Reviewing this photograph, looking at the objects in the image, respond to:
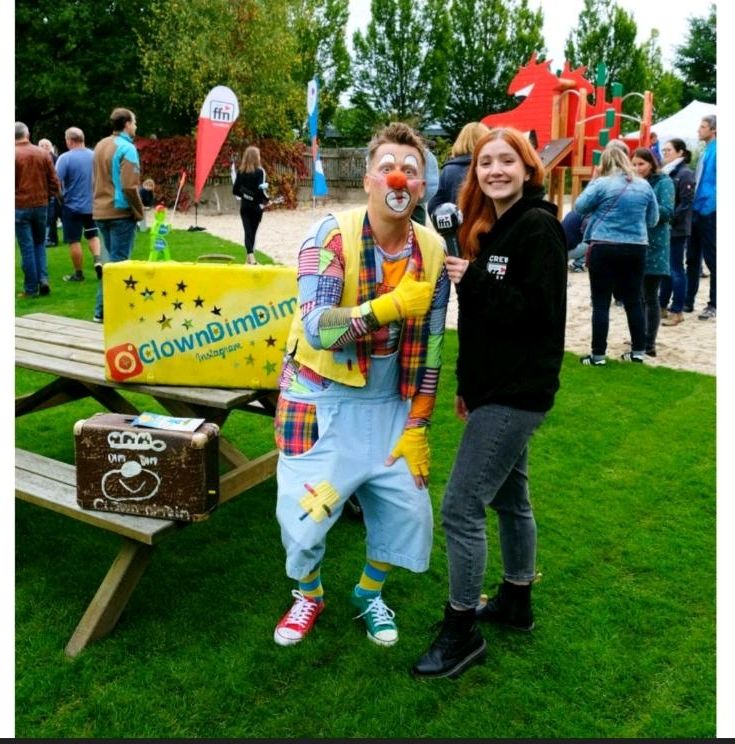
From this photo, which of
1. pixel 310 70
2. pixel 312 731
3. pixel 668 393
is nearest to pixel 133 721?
pixel 312 731

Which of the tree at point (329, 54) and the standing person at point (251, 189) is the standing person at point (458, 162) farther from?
the tree at point (329, 54)

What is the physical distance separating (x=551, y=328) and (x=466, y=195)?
21.7 inches

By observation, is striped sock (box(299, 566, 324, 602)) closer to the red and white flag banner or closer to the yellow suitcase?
the yellow suitcase

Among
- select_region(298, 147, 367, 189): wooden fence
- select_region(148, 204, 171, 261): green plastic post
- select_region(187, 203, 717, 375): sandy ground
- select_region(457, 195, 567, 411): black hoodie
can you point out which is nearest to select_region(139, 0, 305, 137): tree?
select_region(298, 147, 367, 189): wooden fence

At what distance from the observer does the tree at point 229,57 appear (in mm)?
24484

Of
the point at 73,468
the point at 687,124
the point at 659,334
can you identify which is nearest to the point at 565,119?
the point at 659,334

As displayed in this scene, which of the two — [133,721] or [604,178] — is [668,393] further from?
[133,721]

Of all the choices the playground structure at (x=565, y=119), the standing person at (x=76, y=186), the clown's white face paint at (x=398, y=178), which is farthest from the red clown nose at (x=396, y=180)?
the playground structure at (x=565, y=119)

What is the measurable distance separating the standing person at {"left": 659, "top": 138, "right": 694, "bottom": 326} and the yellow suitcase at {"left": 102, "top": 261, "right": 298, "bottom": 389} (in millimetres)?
6261

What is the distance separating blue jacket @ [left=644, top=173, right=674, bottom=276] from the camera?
23.3ft

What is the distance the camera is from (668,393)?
6086 millimetres

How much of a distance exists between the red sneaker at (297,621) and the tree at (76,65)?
1085 inches

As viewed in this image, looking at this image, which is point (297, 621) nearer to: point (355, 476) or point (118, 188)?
point (355, 476)

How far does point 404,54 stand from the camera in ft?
133
